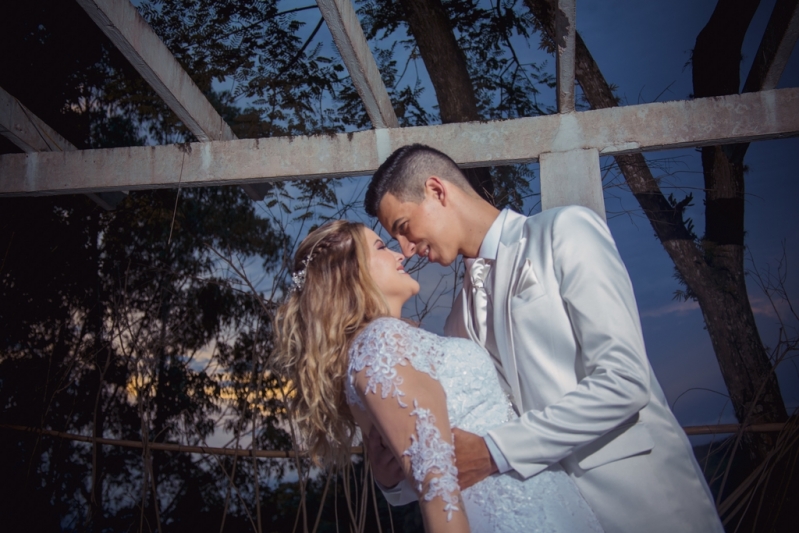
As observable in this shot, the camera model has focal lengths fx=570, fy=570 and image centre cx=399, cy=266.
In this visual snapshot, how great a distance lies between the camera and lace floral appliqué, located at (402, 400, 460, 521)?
1.49 m

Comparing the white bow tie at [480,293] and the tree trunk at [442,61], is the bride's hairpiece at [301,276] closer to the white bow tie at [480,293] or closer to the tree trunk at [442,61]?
the white bow tie at [480,293]

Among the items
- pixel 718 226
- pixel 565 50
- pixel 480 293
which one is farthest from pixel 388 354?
pixel 718 226

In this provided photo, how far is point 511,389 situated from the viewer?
1.86m

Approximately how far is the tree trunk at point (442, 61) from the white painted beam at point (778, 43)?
1.90m

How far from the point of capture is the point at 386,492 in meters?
A: 1.97

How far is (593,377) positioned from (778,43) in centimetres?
251

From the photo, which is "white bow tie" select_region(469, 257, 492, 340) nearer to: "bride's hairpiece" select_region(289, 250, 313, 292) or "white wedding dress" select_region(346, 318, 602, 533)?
"white wedding dress" select_region(346, 318, 602, 533)

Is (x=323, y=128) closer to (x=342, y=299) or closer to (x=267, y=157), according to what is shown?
(x=267, y=157)

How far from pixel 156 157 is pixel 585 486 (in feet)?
9.60

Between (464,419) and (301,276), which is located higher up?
(301,276)

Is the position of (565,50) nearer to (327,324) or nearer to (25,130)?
(327,324)

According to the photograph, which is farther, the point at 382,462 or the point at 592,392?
the point at 382,462

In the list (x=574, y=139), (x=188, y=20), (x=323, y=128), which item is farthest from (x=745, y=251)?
(x=188, y=20)

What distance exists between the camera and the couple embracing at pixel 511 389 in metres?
1.55
